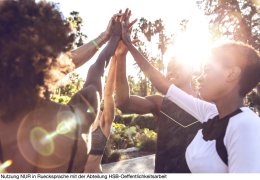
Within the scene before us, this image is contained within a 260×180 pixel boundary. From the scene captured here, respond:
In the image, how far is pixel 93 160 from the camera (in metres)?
4.19

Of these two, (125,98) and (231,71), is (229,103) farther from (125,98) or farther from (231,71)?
(125,98)

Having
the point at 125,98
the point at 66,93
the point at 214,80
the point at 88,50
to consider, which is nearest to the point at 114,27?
the point at 88,50

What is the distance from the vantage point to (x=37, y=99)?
6.57ft

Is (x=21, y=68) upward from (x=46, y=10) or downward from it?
downward

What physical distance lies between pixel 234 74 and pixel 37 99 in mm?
1329

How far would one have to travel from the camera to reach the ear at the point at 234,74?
8.49 ft

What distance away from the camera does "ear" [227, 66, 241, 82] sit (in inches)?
102

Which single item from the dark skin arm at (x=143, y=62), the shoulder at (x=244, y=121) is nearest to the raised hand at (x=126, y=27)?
the dark skin arm at (x=143, y=62)

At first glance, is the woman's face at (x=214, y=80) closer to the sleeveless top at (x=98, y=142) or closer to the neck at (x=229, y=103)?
the neck at (x=229, y=103)

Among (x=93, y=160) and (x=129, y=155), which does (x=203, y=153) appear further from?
(x=129, y=155)

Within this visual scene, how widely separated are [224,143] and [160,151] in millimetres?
1482

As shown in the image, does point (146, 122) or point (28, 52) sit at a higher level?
point (28, 52)

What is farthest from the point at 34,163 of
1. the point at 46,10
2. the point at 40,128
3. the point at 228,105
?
the point at 228,105

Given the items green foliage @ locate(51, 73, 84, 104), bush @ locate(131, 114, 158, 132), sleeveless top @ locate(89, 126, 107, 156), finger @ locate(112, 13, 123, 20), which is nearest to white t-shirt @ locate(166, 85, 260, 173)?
finger @ locate(112, 13, 123, 20)
